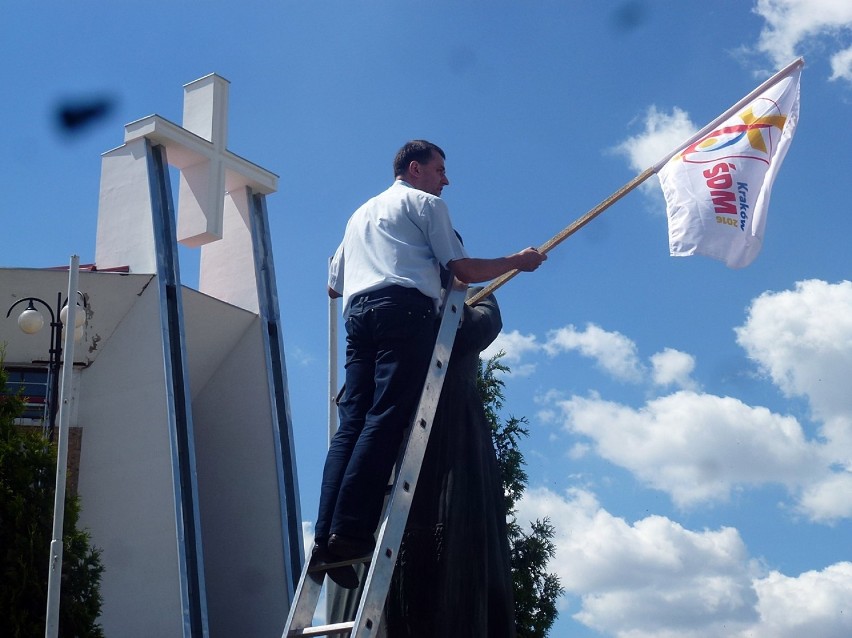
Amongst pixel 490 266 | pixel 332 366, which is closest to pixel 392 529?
pixel 490 266

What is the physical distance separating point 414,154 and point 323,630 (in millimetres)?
2061

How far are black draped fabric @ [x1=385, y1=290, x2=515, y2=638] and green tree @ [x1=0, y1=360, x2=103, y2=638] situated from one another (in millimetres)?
8377

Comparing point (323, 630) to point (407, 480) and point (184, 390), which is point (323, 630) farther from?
point (184, 390)

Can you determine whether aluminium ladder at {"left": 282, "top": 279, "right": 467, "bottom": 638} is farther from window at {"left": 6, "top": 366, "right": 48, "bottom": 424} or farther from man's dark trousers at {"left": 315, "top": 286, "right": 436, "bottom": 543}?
window at {"left": 6, "top": 366, "right": 48, "bottom": 424}

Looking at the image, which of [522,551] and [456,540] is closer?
[456,540]

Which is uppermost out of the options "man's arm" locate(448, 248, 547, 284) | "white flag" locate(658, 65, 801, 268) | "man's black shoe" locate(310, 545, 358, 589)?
"white flag" locate(658, 65, 801, 268)

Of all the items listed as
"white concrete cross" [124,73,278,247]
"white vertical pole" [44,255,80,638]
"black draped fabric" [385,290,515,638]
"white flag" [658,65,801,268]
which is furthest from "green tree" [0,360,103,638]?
"black draped fabric" [385,290,515,638]

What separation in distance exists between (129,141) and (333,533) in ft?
49.2

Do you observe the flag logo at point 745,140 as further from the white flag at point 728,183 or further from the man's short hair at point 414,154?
the man's short hair at point 414,154

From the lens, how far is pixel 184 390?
16797 mm

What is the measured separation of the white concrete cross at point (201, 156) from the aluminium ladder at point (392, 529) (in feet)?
45.5

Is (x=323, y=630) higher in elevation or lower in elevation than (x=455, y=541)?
lower

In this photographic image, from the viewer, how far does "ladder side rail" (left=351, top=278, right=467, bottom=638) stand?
3857 millimetres

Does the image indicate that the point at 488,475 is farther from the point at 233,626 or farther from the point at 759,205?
the point at 233,626
